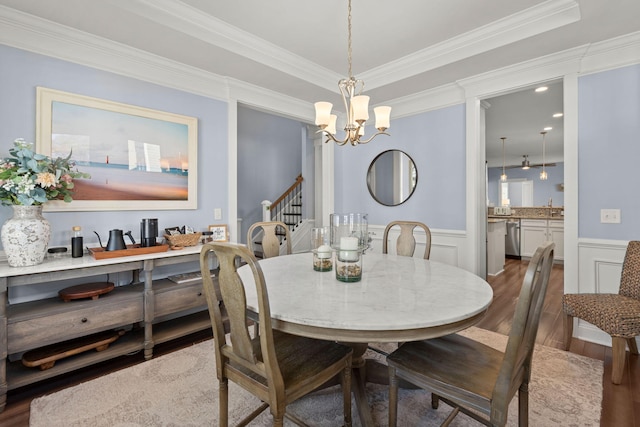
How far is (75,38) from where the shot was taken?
2.37 meters

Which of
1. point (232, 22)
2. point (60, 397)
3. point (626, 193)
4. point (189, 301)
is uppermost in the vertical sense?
point (232, 22)

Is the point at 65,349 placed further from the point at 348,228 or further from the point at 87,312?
the point at 348,228

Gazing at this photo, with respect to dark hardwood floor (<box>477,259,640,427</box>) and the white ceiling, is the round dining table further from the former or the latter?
the white ceiling

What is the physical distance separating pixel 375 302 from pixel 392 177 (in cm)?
297

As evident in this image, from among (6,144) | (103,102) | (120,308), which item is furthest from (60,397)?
(103,102)

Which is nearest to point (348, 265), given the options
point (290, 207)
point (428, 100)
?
point (428, 100)

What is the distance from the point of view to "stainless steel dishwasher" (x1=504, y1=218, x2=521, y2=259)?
6.42 m

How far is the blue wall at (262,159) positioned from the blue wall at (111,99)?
9.66 feet

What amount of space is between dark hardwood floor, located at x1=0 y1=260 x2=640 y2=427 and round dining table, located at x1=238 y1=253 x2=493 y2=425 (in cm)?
115

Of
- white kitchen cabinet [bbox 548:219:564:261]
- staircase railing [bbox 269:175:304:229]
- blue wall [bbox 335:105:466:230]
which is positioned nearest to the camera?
blue wall [bbox 335:105:466:230]

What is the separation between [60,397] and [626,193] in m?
4.36

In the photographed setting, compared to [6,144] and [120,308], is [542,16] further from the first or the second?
[6,144]

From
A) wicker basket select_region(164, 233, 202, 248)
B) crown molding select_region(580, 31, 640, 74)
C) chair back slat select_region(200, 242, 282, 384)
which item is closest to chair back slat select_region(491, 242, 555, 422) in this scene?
chair back slat select_region(200, 242, 282, 384)

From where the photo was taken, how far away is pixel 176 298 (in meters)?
2.59
